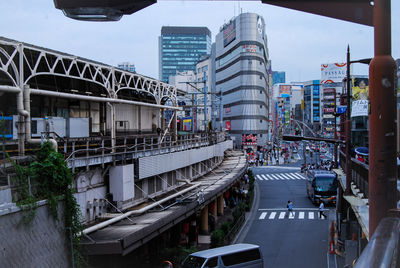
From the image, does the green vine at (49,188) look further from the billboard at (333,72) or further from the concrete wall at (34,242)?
the billboard at (333,72)

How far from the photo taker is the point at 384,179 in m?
3.21

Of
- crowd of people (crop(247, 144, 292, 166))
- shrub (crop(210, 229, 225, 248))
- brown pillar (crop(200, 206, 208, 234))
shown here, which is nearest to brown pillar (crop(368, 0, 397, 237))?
shrub (crop(210, 229, 225, 248))

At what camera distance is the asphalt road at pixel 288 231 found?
19094 millimetres

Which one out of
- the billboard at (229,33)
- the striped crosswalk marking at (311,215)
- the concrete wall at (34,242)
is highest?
the billboard at (229,33)

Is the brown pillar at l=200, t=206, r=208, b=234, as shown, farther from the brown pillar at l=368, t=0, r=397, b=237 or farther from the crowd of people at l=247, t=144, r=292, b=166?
the crowd of people at l=247, t=144, r=292, b=166

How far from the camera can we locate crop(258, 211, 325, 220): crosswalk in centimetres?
2909

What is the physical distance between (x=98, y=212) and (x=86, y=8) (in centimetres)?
1154

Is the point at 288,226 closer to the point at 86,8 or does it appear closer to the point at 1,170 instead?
the point at 1,170

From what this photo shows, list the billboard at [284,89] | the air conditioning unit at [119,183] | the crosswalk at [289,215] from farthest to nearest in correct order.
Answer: the billboard at [284,89] < the crosswalk at [289,215] < the air conditioning unit at [119,183]

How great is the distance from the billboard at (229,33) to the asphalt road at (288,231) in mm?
51963

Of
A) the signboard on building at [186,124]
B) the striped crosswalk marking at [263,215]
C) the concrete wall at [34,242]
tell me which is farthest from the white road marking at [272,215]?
the signboard on building at [186,124]

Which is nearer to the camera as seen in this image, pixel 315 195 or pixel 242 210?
pixel 242 210

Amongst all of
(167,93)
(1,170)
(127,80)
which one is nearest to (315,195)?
(167,93)

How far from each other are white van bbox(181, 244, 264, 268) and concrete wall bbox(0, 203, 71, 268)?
535 centimetres
